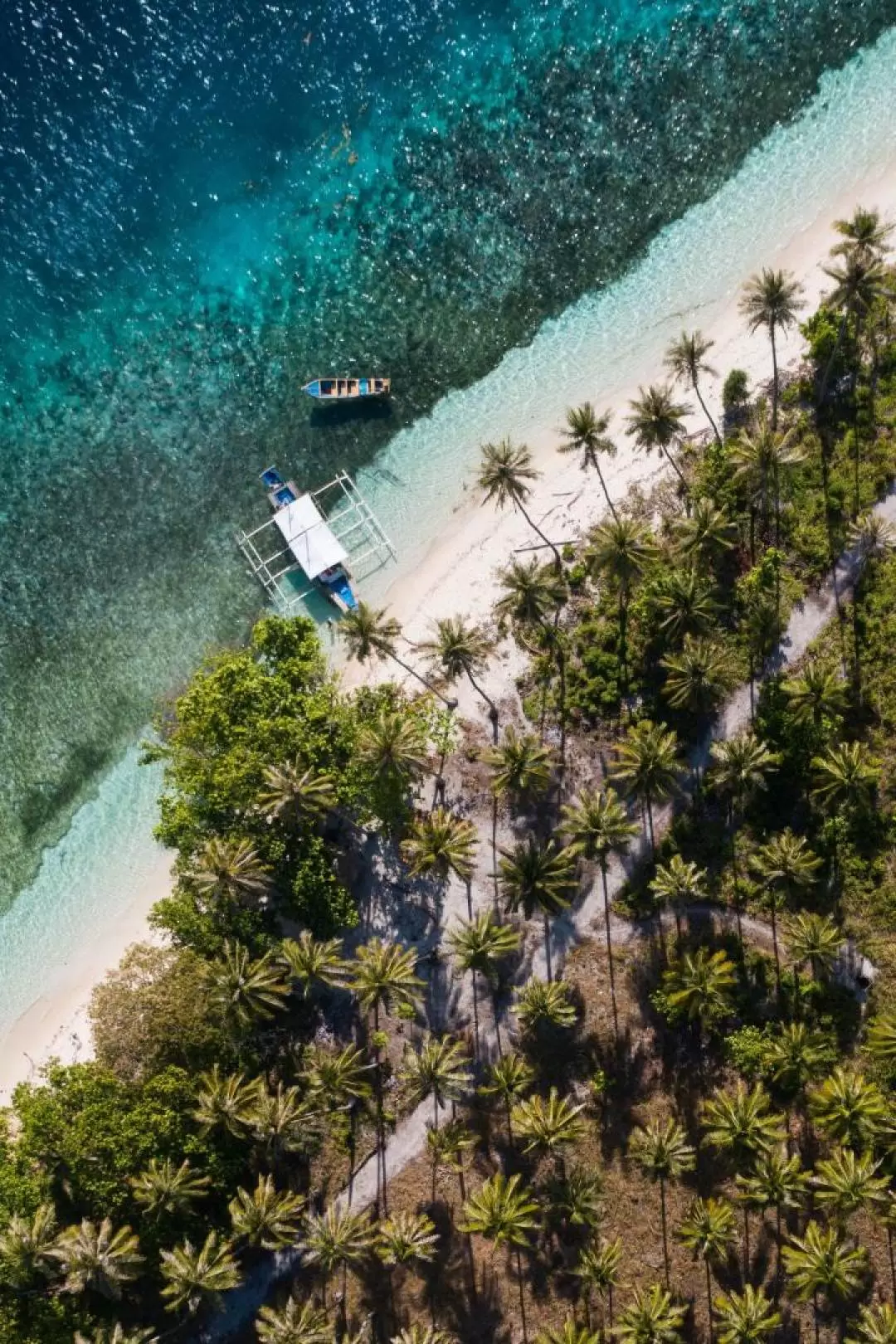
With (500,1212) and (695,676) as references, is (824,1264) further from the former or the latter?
(695,676)

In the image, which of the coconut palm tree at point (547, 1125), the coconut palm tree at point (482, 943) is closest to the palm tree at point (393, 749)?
the coconut palm tree at point (482, 943)

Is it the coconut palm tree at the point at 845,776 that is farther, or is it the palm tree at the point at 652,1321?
the coconut palm tree at the point at 845,776

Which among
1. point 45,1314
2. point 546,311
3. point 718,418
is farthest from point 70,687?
point 718,418

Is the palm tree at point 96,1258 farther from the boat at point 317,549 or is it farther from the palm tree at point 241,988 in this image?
the boat at point 317,549

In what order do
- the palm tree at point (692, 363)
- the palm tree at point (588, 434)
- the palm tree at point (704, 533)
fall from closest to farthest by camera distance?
the palm tree at point (588, 434) < the palm tree at point (704, 533) < the palm tree at point (692, 363)

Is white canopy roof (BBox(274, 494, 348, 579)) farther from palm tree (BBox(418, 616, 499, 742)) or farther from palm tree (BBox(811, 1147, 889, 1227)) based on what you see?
palm tree (BBox(811, 1147, 889, 1227))

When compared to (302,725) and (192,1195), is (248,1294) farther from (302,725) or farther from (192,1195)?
(302,725)
